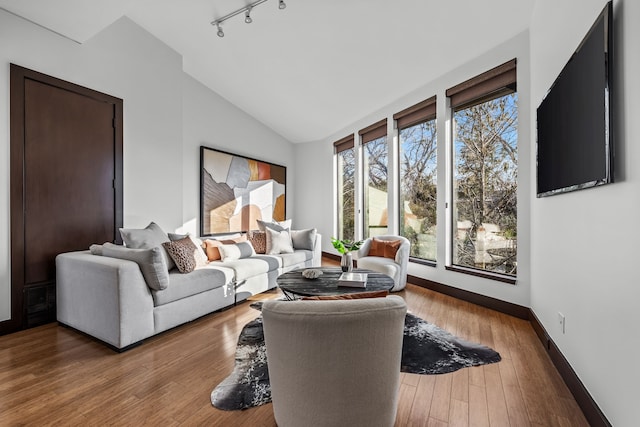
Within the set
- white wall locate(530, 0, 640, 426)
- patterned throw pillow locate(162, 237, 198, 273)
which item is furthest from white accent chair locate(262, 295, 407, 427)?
patterned throw pillow locate(162, 237, 198, 273)

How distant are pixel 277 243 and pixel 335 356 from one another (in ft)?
12.1

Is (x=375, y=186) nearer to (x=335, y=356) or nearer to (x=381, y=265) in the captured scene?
(x=381, y=265)

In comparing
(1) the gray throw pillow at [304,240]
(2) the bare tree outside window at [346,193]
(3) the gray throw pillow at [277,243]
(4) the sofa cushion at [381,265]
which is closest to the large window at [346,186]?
(2) the bare tree outside window at [346,193]

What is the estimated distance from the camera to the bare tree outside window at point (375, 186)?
530 centimetres

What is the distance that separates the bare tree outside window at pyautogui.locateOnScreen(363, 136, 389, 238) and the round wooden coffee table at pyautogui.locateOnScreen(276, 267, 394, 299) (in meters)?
2.46

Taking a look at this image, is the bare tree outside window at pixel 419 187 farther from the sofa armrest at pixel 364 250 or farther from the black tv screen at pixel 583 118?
the black tv screen at pixel 583 118

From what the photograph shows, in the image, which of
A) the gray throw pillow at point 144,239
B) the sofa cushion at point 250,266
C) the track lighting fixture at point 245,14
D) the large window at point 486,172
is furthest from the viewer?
the sofa cushion at point 250,266

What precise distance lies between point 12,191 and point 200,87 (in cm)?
297

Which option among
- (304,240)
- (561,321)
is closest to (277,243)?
(304,240)

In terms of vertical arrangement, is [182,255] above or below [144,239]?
below

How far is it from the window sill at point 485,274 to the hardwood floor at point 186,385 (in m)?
0.51

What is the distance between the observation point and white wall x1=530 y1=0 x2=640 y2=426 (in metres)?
1.26

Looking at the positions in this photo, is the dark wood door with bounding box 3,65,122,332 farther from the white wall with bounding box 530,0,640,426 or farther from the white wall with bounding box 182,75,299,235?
the white wall with bounding box 530,0,640,426

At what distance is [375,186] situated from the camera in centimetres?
553
